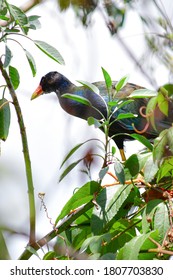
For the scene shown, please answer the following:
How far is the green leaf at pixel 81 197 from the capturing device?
1907 mm

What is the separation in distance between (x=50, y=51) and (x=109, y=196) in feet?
1.48

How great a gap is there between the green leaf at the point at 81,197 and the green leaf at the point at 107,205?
0.13 ft

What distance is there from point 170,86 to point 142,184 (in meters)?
0.40

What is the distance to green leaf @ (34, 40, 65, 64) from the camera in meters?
1.92

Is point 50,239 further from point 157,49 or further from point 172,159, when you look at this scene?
point 157,49

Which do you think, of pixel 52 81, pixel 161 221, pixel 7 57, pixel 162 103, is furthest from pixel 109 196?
pixel 52 81

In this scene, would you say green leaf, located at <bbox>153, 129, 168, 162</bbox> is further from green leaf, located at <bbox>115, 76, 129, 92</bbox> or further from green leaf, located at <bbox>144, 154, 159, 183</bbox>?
green leaf, located at <bbox>115, 76, 129, 92</bbox>

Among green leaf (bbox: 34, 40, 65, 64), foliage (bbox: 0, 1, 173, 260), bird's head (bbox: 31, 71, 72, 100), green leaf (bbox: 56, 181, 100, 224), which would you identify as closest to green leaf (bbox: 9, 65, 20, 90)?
foliage (bbox: 0, 1, 173, 260)

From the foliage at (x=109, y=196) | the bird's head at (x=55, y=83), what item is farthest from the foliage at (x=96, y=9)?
the bird's head at (x=55, y=83)

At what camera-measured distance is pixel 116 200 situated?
186 cm

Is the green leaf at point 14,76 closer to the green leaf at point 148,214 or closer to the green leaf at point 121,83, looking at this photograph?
the green leaf at point 121,83

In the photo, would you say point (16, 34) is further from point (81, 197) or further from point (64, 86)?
point (64, 86)

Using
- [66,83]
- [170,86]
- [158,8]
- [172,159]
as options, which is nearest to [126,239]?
[172,159]

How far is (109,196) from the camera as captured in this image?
1.86 m
